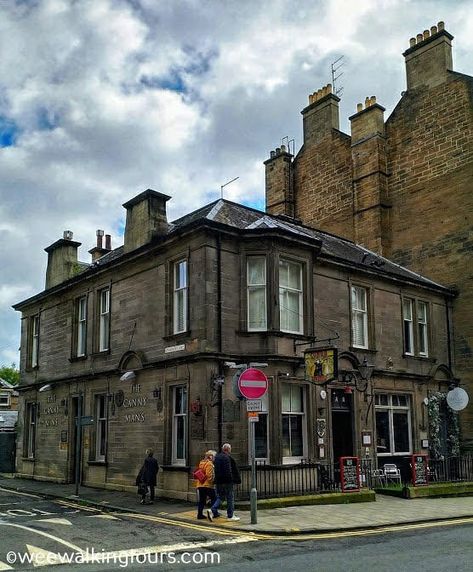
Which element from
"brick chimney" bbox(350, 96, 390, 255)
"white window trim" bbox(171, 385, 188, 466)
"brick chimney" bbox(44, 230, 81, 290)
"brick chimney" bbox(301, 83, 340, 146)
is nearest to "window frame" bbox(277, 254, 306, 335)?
"white window trim" bbox(171, 385, 188, 466)

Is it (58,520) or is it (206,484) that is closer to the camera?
(58,520)

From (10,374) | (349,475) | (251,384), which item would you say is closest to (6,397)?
(10,374)

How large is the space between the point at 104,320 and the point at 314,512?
36.0ft

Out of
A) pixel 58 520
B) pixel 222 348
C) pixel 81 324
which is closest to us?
pixel 58 520

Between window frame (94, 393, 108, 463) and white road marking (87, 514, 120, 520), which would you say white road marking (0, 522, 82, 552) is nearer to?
white road marking (87, 514, 120, 520)

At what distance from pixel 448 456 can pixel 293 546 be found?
15.1 metres

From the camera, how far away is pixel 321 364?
56.6 ft

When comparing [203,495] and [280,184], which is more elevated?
[280,184]

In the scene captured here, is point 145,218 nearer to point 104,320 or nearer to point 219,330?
point 104,320

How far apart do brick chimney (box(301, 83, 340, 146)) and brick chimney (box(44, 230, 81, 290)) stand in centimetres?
1398

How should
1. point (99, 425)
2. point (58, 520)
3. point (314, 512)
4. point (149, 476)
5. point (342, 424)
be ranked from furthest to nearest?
point (99, 425)
point (342, 424)
point (149, 476)
point (314, 512)
point (58, 520)

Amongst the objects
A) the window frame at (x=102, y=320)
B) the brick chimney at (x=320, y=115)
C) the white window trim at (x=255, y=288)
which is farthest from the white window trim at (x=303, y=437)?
the brick chimney at (x=320, y=115)

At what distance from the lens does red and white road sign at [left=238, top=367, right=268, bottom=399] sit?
43.7 ft

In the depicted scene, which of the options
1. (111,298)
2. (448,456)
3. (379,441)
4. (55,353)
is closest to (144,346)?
(111,298)
